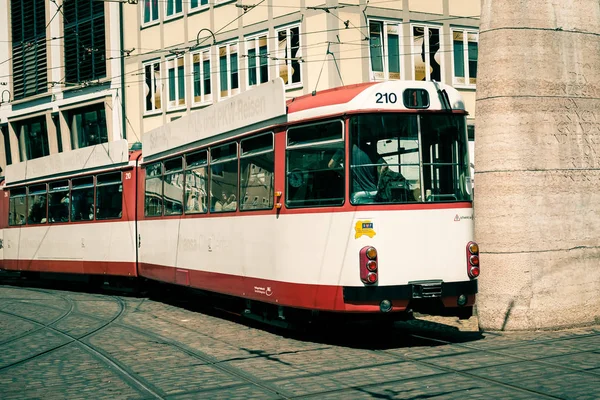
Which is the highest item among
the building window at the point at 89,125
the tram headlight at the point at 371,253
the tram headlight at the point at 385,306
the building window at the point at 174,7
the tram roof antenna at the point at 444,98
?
the building window at the point at 174,7

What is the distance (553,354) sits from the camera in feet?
30.1

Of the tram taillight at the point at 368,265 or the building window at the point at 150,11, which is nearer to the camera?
the tram taillight at the point at 368,265

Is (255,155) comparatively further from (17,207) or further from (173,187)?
(17,207)

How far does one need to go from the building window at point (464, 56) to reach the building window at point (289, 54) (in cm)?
491

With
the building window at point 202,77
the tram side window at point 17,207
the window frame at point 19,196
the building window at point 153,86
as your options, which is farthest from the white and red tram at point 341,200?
the building window at point 153,86

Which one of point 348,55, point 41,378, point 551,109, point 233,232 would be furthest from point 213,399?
point 348,55

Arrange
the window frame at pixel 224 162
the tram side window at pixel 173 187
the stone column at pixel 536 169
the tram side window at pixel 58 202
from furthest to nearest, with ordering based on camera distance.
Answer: the tram side window at pixel 58 202 → the tram side window at pixel 173 187 → the window frame at pixel 224 162 → the stone column at pixel 536 169

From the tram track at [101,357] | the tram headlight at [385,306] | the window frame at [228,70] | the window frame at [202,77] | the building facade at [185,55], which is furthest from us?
the window frame at [202,77]

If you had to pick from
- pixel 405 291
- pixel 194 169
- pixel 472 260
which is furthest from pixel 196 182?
pixel 472 260

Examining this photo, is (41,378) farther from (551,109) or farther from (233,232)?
(551,109)

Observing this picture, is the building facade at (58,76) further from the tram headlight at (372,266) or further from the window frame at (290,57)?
the tram headlight at (372,266)

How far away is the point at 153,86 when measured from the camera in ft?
106

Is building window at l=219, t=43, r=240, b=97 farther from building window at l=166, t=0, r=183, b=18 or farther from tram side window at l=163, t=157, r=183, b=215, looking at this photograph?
tram side window at l=163, t=157, r=183, b=215

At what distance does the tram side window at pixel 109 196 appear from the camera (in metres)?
17.6
